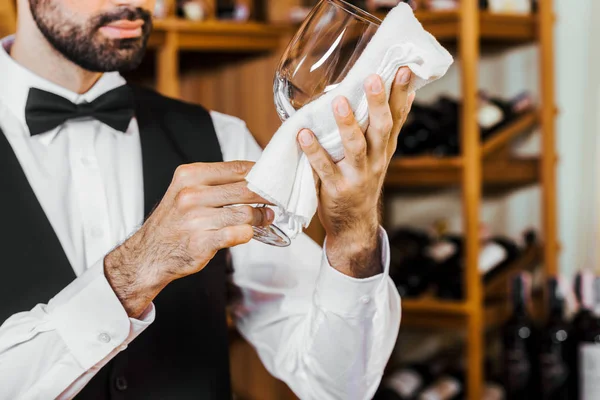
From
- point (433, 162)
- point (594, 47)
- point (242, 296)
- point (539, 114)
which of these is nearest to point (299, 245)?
point (242, 296)

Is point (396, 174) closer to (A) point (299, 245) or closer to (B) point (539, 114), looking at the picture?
(B) point (539, 114)

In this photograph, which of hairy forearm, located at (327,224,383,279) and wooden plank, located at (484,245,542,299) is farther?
wooden plank, located at (484,245,542,299)

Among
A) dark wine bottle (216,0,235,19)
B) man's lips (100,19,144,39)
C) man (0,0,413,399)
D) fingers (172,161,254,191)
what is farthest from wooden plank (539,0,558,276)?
fingers (172,161,254,191)

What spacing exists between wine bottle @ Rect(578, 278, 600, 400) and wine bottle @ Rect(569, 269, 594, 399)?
0.01m

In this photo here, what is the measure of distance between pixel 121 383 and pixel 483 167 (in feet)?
5.16

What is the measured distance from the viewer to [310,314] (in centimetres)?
120

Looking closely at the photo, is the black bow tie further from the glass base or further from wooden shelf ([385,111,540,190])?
wooden shelf ([385,111,540,190])

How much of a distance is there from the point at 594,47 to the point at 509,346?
3.62 feet

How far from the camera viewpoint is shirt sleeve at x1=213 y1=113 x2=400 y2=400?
1.11m

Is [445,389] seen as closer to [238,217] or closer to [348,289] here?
[348,289]

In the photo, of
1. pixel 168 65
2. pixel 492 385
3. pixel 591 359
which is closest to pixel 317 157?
pixel 591 359

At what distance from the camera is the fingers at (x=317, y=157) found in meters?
0.81

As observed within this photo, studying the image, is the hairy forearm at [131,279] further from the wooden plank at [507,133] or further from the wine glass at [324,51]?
the wooden plank at [507,133]

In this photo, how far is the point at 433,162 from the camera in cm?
237
